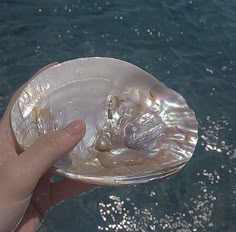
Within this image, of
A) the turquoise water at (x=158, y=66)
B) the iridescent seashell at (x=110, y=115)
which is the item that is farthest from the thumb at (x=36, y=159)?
the turquoise water at (x=158, y=66)

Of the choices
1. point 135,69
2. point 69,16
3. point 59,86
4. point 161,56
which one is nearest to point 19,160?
point 59,86

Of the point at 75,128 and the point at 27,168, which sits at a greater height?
the point at 75,128

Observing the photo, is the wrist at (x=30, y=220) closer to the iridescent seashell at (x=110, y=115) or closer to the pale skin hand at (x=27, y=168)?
the pale skin hand at (x=27, y=168)

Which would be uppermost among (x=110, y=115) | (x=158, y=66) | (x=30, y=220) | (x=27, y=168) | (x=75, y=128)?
(x=75, y=128)

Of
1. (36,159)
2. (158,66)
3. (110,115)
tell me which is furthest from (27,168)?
(158,66)

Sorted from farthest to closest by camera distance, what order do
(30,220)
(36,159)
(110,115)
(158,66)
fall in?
1. (158,66)
2. (110,115)
3. (30,220)
4. (36,159)

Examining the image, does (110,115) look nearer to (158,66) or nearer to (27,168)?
(27,168)

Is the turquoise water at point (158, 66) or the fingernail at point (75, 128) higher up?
the fingernail at point (75, 128)

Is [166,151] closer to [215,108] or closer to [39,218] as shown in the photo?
[39,218]
